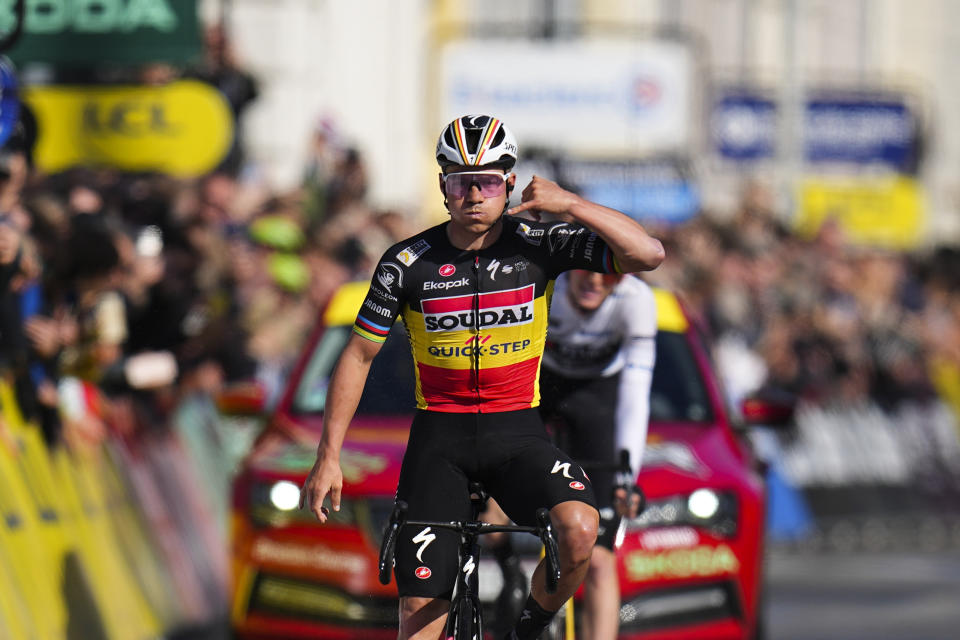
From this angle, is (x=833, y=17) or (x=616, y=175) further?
(x=833, y=17)

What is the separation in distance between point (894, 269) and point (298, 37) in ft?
23.2

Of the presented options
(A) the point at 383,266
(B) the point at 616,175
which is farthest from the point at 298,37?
(A) the point at 383,266

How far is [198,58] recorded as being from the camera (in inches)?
436

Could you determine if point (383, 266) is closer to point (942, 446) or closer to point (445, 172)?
point (445, 172)

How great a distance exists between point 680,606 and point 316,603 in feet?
4.82

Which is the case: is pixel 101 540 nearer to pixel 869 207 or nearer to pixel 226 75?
pixel 226 75

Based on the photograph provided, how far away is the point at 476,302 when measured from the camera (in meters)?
6.80

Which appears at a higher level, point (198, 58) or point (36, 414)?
point (198, 58)

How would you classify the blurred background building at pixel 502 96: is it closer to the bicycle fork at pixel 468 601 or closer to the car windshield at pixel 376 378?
the car windshield at pixel 376 378

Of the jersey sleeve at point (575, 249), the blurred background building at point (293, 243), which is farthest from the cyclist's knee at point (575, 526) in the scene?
the blurred background building at point (293, 243)

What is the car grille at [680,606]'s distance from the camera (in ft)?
29.0

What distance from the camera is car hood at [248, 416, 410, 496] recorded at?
28.7 feet

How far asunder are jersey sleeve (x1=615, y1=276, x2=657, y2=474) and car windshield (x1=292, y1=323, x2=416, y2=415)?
0.81m

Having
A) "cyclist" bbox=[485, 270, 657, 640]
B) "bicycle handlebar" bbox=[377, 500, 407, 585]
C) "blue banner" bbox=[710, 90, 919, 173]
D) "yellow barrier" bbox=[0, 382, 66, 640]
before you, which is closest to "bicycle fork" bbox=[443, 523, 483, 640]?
"bicycle handlebar" bbox=[377, 500, 407, 585]
